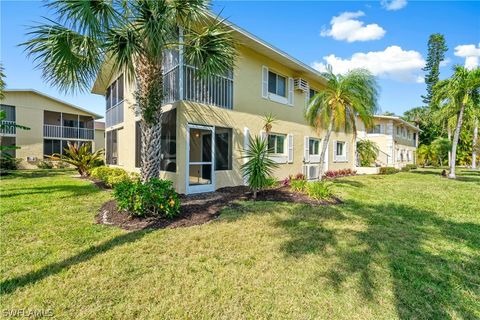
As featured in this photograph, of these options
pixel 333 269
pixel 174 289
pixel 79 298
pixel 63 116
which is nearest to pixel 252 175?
pixel 333 269

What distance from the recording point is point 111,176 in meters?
11.3

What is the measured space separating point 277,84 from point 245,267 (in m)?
12.0

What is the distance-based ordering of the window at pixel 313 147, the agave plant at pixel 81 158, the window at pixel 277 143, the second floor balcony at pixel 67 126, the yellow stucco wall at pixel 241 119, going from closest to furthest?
the yellow stucco wall at pixel 241 119 < the window at pixel 277 143 < the agave plant at pixel 81 158 < the window at pixel 313 147 < the second floor balcony at pixel 67 126

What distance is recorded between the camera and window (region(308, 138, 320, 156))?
15855mm

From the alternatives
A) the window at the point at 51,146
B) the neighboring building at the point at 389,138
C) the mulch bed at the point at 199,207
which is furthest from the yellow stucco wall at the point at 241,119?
the window at the point at 51,146

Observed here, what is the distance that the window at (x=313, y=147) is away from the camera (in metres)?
15.9

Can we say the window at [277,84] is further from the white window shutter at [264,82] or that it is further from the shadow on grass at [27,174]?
the shadow on grass at [27,174]

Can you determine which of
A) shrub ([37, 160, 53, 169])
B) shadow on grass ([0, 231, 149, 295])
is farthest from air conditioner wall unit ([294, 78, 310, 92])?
shrub ([37, 160, 53, 169])

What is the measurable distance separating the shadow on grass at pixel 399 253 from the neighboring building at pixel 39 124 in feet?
81.6

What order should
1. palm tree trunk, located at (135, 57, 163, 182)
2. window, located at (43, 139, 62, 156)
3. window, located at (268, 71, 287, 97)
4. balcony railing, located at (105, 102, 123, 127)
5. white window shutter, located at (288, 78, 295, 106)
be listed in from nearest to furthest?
palm tree trunk, located at (135, 57, 163, 182)
window, located at (268, 71, 287, 97)
white window shutter, located at (288, 78, 295, 106)
balcony railing, located at (105, 102, 123, 127)
window, located at (43, 139, 62, 156)

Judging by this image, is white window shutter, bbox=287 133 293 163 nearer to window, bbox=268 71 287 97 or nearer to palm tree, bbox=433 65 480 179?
window, bbox=268 71 287 97

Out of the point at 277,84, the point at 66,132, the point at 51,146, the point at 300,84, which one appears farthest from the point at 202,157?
the point at 51,146

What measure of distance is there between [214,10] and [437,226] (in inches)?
340

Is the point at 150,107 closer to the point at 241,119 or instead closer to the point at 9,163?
the point at 241,119
